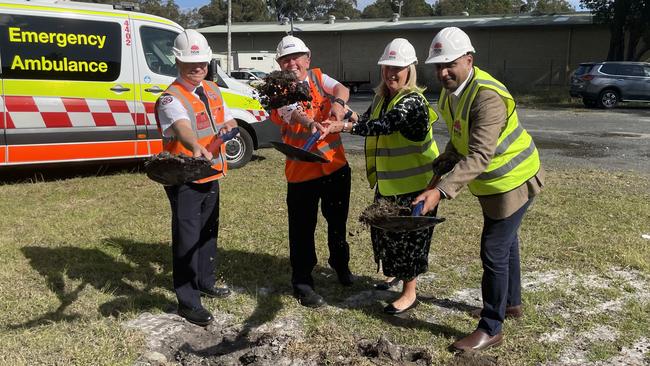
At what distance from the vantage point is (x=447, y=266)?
4969mm

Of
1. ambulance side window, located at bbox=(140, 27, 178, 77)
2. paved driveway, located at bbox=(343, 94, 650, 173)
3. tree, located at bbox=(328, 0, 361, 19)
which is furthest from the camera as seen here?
tree, located at bbox=(328, 0, 361, 19)

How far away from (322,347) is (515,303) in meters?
1.38

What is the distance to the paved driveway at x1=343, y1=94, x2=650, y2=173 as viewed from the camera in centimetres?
1032

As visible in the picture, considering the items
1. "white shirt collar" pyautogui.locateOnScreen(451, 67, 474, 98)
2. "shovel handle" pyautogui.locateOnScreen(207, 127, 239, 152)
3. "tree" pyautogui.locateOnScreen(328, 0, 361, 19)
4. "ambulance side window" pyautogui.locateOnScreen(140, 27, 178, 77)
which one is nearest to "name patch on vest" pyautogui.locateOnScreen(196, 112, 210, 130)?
"shovel handle" pyautogui.locateOnScreen(207, 127, 239, 152)

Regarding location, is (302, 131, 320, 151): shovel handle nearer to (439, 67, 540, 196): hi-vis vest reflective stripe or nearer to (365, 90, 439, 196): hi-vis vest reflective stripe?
(365, 90, 439, 196): hi-vis vest reflective stripe

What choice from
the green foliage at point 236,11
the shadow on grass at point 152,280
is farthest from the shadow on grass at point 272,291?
the green foliage at point 236,11

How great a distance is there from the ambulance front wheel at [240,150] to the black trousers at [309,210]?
16.5 feet

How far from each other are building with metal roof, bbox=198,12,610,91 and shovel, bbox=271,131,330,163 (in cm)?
2769

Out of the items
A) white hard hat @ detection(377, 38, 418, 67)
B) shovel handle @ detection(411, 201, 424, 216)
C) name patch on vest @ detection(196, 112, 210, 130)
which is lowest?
shovel handle @ detection(411, 201, 424, 216)

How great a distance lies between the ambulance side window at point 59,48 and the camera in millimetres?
7402

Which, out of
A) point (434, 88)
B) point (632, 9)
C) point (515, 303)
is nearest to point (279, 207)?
point (515, 303)

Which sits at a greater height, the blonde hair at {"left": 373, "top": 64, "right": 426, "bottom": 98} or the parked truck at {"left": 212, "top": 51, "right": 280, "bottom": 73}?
the blonde hair at {"left": 373, "top": 64, "right": 426, "bottom": 98}

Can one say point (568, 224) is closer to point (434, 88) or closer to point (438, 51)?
point (438, 51)

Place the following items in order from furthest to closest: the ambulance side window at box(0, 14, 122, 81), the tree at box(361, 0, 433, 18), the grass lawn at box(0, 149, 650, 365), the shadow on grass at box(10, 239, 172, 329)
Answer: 1. the tree at box(361, 0, 433, 18)
2. the ambulance side window at box(0, 14, 122, 81)
3. the shadow on grass at box(10, 239, 172, 329)
4. the grass lawn at box(0, 149, 650, 365)
